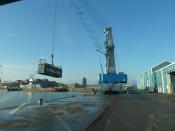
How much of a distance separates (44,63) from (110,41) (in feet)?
116

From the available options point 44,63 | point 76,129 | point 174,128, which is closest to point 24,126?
point 76,129

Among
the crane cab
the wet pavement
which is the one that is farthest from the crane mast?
the wet pavement

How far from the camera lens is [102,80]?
93125mm

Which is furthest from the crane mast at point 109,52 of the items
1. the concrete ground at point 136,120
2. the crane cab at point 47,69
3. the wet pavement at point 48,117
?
the concrete ground at point 136,120

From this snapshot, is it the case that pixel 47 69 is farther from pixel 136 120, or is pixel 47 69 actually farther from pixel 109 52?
pixel 136 120

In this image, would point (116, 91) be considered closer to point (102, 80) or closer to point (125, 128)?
point (102, 80)

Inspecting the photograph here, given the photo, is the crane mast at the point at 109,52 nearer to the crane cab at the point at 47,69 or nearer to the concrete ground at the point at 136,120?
the crane cab at the point at 47,69

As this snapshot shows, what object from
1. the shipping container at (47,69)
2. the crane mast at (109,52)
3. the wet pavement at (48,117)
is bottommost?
the wet pavement at (48,117)

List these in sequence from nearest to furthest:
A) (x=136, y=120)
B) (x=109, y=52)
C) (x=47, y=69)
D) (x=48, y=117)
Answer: (x=136, y=120), (x=48, y=117), (x=47, y=69), (x=109, y=52)

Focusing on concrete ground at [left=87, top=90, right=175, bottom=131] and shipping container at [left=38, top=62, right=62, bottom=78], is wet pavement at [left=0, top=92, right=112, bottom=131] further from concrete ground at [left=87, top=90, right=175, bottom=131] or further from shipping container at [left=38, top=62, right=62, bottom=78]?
shipping container at [left=38, top=62, right=62, bottom=78]

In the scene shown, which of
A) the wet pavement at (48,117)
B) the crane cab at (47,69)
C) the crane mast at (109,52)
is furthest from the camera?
the crane mast at (109,52)

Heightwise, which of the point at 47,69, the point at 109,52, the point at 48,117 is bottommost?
the point at 48,117

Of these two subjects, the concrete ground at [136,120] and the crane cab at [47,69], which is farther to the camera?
the crane cab at [47,69]

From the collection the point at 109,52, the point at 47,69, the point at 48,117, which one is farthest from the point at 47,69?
the point at 48,117
